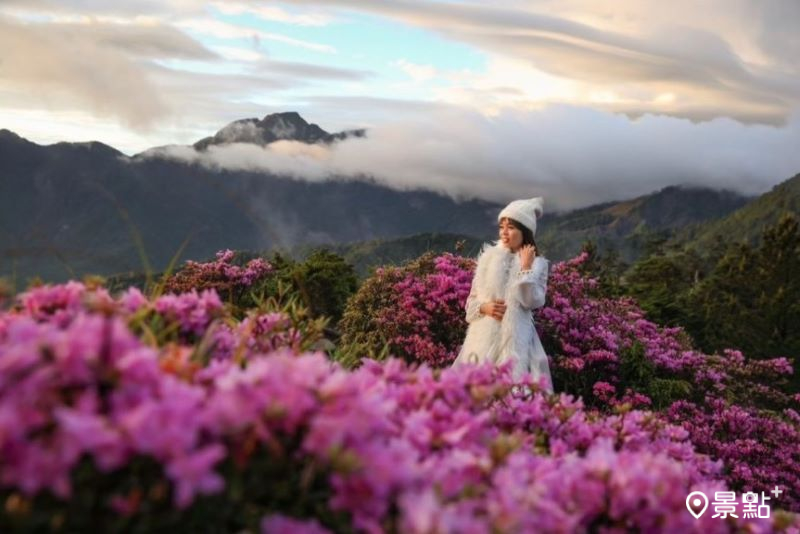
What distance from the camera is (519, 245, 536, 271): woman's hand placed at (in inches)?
338

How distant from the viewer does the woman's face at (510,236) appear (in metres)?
8.75

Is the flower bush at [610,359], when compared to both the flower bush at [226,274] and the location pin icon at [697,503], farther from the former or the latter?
the location pin icon at [697,503]

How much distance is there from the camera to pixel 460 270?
37.1 feet

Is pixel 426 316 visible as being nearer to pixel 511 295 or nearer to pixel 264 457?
pixel 511 295

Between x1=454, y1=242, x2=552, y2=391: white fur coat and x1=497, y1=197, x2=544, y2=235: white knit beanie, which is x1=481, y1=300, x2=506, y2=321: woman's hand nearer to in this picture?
x1=454, y1=242, x2=552, y2=391: white fur coat

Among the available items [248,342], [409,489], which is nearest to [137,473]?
[409,489]

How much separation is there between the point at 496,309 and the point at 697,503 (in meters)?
5.94

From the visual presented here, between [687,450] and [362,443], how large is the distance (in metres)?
2.18

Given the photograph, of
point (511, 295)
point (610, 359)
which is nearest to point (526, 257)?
point (511, 295)

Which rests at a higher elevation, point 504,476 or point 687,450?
point 504,476

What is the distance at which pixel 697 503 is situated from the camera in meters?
2.64

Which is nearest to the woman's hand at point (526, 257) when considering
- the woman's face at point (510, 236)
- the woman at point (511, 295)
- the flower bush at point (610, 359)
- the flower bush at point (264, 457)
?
the woman at point (511, 295)

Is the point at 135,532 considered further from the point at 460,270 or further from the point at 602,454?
the point at 460,270

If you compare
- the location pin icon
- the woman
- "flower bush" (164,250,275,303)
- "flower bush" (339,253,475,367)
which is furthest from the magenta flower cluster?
the location pin icon
